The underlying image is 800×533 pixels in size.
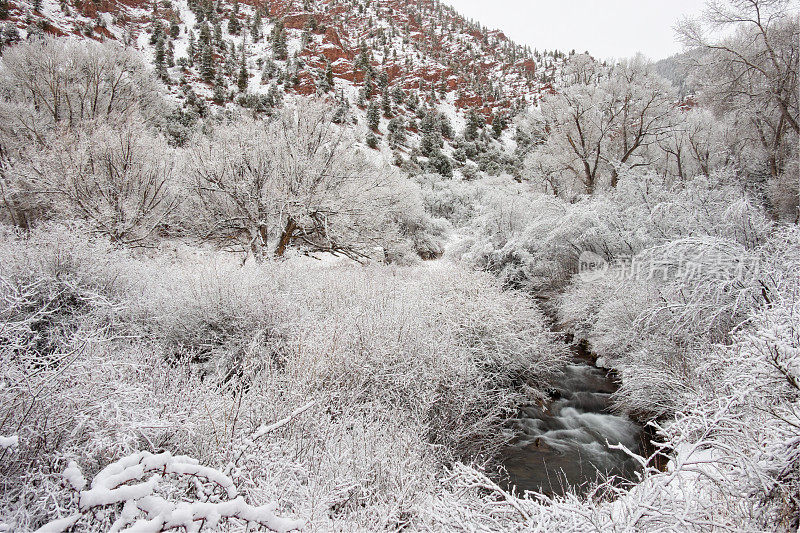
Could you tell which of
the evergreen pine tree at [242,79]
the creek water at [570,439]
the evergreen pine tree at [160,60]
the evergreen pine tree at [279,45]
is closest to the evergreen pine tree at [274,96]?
the evergreen pine tree at [242,79]

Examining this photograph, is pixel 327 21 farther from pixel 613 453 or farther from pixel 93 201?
pixel 613 453

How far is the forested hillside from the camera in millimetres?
2090

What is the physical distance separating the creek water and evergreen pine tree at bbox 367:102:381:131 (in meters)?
43.5

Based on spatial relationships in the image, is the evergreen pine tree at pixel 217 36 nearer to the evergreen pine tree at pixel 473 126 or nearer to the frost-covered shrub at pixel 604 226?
the evergreen pine tree at pixel 473 126

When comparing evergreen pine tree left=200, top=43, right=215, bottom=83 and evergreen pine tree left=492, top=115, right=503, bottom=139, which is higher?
evergreen pine tree left=492, top=115, right=503, bottom=139

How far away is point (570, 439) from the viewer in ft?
20.4

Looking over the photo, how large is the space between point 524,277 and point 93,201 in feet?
44.8

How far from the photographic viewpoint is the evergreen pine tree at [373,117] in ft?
150

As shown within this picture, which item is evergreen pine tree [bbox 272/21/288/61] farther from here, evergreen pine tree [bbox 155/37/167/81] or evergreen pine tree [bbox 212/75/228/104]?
evergreen pine tree [bbox 212/75/228/104]

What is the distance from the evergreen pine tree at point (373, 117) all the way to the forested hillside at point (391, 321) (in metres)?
28.2

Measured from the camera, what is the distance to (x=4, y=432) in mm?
1953

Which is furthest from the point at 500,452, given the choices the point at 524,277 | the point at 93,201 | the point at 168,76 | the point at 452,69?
the point at 452,69

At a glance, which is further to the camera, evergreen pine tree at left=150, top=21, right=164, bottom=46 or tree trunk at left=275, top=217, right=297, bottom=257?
evergreen pine tree at left=150, top=21, right=164, bottom=46

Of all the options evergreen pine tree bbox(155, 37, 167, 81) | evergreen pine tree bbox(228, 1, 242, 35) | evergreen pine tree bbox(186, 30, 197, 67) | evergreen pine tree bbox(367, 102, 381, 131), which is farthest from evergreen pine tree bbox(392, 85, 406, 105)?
evergreen pine tree bbox(155, 37, 167, 81)
